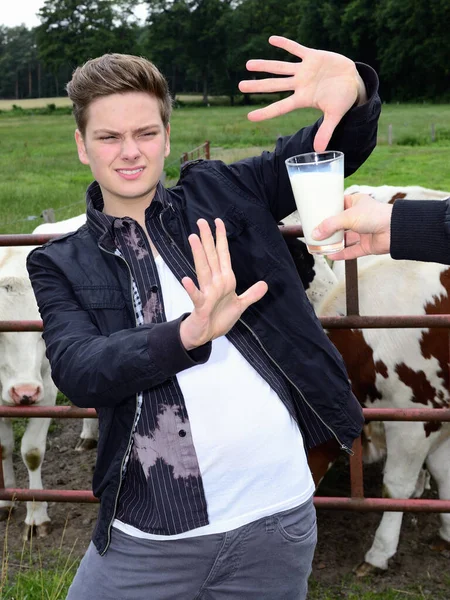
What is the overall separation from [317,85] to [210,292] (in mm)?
715

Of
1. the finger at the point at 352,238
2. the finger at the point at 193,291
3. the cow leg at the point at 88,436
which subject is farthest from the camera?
the cow leg at the point at 88,436

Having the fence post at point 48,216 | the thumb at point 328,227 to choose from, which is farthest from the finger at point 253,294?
the fence post at point 48,216

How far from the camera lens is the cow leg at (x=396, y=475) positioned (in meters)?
3.56

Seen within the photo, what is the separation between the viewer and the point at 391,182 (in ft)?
49.0

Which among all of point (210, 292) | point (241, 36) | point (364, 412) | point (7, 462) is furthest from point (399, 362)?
point (241, 36)

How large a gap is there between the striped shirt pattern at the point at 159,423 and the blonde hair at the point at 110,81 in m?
0.25

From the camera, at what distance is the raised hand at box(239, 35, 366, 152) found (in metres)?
1.83

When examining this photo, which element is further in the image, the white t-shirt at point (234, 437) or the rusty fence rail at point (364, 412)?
the rusty fence rail at point (364, 412)

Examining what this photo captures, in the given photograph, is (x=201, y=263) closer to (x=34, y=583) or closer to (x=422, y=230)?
(x=422, y=230)

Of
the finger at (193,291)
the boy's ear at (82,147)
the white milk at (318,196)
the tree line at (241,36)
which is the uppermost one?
the tree line at (241,36)

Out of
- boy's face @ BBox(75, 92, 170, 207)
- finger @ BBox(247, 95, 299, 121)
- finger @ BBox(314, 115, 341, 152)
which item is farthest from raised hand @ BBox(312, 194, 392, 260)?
boy's face @ BBox(75, 92, 170, 207)

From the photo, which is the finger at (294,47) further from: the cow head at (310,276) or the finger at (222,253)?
the cow head at (310,276)

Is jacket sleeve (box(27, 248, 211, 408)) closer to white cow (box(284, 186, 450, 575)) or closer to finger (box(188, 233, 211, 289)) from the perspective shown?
finger (box(188, 233, 211, 289))

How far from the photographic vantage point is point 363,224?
5.79ft
